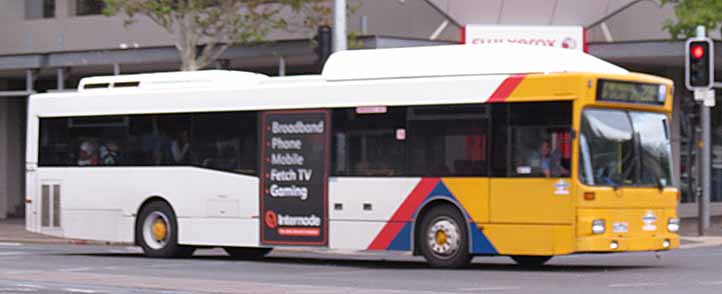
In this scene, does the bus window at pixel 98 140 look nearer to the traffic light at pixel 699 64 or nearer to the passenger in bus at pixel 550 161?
the passenger in bus at pixel 550 161

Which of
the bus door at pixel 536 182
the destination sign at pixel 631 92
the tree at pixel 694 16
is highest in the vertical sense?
the tree at pixel 694 16

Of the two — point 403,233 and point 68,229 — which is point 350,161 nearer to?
point 403,233

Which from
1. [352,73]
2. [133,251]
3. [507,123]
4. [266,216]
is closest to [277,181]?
[266,216]

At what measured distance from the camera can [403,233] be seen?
20.2 metres

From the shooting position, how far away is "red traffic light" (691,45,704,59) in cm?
2775

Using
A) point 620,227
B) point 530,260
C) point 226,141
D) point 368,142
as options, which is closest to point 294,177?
point 368,142

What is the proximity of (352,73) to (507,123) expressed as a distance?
2.69 meters

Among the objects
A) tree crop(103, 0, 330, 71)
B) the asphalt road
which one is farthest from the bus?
tree crop(103, 0, 330, 71)

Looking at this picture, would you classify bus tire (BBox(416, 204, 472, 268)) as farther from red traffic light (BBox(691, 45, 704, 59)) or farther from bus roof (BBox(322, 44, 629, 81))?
red traffic light (BBox(691, 45, 704, 59))

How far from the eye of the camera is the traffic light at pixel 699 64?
27750 millimetres

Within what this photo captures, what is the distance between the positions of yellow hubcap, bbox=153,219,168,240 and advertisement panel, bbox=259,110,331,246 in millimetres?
2223

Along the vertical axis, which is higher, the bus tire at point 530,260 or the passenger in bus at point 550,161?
the passenger in bus at point 550,161

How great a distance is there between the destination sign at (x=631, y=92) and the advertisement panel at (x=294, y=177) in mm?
4125

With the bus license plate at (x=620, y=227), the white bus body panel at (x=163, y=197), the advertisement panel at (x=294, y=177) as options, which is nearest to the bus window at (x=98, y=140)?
the white bus body panel at (x=163, y=197)
